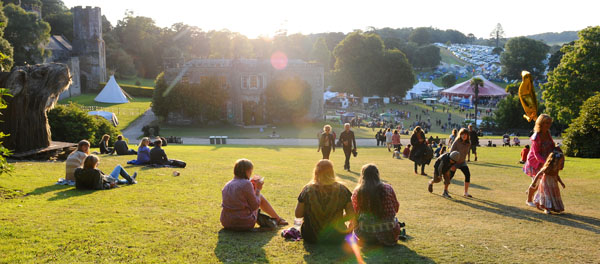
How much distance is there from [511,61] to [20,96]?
115m

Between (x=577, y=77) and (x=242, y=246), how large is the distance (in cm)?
3733

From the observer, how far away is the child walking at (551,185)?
8.88 m

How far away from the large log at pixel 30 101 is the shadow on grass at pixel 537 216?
1315cm

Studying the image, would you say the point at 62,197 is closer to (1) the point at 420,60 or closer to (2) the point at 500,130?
(2) the point at 500,130

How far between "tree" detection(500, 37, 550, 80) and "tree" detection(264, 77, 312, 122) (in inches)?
3200

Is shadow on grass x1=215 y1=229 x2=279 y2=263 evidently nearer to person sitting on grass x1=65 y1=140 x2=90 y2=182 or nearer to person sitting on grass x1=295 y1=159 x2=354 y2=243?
person sitting on grass x1=295 y1=159 x2=354 y2=243

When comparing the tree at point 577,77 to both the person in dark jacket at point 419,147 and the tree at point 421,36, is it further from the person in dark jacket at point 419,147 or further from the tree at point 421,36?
the tree at point 421,36

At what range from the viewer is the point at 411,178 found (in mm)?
14359

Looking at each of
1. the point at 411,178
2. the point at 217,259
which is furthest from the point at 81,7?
the point at 217,259

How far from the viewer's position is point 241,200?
677 centimetres

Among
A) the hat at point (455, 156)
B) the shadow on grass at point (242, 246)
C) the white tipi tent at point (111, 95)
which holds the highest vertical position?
the white tipi tent at point (111, 95)

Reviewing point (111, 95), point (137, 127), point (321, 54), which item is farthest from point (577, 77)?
point (321, 54)

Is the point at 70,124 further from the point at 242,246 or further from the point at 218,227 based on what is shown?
the point at 242,246

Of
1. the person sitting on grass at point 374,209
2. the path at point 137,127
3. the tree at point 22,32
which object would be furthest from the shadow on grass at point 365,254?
the tree at point 22,32
